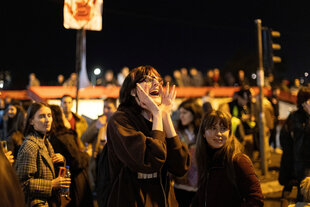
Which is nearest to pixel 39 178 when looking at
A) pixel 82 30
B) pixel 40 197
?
pixel 40 197

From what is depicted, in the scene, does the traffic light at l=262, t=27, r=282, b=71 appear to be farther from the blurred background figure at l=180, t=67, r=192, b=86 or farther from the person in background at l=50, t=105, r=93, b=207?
the blurred background figure at l=180, t=67, r=192, b=86

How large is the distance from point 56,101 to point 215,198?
1177 cm

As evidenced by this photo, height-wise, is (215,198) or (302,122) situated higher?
(302,122)

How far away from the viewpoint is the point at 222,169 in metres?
3.11

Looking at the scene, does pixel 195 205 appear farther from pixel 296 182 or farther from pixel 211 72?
pixel 211 72

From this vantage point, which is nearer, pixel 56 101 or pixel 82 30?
pixel 82 30

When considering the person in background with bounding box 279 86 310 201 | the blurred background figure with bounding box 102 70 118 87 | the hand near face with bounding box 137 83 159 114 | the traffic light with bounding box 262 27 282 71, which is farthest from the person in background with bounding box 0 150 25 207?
the blurred background figure with bounding box 102 70 118 87

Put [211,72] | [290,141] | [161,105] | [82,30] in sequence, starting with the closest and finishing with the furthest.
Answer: [161,105]
[290,141]
[82,30]
[211,72]

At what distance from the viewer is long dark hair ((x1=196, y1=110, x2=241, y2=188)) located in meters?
3.09

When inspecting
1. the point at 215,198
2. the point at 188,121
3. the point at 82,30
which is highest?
the point at 82,30

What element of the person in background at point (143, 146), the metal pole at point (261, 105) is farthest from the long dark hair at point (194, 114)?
the metal pole at point (261, 105)

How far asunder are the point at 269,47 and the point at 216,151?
7002mm

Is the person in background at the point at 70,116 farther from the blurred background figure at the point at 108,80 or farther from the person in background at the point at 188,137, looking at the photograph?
the blurred background figure at the point at 108,80

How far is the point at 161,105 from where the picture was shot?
2.50 meters
